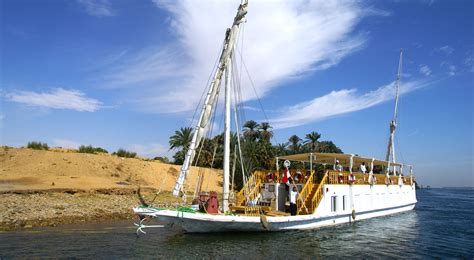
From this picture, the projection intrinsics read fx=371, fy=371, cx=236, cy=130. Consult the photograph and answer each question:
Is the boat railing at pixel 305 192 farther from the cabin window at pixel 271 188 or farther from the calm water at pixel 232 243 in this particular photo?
the cabin window at pixel 271 188

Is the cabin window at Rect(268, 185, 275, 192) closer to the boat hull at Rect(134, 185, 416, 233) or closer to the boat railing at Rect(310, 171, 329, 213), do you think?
the boat railing at Rect(310, 171, 329, 213)

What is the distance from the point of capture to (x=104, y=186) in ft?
135

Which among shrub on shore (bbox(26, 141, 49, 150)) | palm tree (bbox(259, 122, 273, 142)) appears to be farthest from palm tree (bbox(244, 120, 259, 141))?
shrub on shore (bbox(26, 141, 49, 150))

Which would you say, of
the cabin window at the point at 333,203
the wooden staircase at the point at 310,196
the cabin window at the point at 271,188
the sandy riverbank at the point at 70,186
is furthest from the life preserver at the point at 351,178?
the sandy riverbank at the point at 70,186

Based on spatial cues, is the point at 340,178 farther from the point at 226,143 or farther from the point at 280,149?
the point at 280,149

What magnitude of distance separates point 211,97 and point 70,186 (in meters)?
23.7

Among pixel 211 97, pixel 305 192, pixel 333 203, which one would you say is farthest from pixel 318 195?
pixel 211 97

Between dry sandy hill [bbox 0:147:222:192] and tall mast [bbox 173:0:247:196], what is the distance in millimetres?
16029

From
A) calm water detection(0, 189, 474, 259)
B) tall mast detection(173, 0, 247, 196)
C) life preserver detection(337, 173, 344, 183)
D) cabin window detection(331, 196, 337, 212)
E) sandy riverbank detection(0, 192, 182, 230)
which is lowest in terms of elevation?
calm water detection(0, 189, 474, 259)

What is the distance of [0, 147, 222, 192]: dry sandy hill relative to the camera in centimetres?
3947

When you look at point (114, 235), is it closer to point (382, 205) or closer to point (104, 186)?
point (104, 186)

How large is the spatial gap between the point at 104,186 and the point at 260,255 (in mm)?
28209

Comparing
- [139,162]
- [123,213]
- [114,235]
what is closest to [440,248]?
[114,235]

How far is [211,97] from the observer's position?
21984 millimetres
